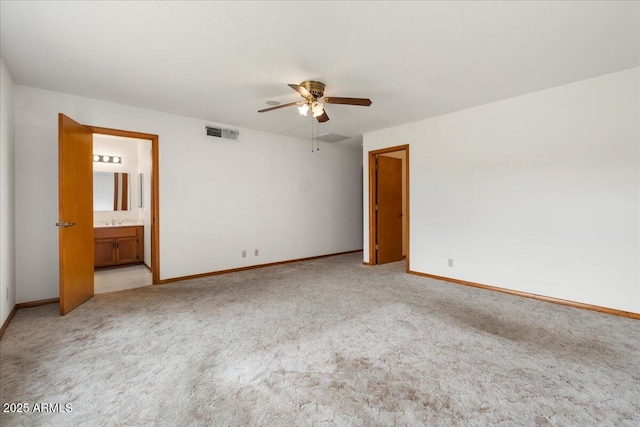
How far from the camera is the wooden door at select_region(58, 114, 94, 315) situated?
3020mm

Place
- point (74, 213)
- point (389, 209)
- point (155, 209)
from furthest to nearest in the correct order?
point (389, 209) → point (155, 209) → point (74, 213)

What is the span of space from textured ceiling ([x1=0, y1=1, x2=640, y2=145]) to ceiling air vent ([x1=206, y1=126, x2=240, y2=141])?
3.12ft

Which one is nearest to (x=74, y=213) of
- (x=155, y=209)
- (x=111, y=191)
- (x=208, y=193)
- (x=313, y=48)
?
(x=155, y=209)

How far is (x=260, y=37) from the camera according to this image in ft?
7.63

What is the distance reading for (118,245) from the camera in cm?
543

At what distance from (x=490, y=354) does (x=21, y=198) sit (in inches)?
198

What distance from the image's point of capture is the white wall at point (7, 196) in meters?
2.69

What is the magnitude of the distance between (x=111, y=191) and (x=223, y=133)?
3014 mm

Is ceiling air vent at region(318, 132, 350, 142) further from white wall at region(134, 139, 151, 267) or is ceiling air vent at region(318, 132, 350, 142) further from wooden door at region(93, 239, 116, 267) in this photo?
wooden door at region(93, 239, 116, 267)

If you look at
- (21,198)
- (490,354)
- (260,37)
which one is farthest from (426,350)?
(21,198)

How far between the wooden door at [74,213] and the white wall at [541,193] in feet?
15.2

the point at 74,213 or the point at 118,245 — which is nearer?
the point at 74,213

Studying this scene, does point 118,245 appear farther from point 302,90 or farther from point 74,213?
point 302,90

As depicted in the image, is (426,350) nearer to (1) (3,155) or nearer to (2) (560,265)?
(2) (560,265)
